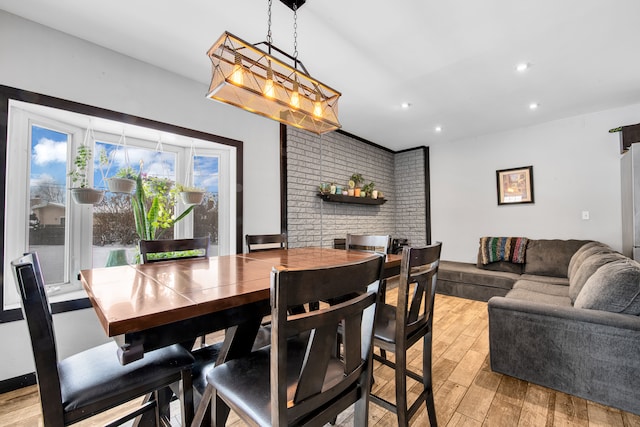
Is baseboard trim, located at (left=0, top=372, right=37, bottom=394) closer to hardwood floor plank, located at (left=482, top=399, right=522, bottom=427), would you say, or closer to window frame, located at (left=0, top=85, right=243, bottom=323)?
window frame, located at (left=0, top=85, right=243, bottom=323)

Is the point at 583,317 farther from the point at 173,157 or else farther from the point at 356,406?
the point at 173,157

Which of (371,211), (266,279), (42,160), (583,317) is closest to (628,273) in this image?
(583,317)

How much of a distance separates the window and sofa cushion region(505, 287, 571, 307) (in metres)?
2.87

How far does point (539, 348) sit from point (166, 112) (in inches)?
137

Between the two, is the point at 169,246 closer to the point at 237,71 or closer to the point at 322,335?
the point at 237,71

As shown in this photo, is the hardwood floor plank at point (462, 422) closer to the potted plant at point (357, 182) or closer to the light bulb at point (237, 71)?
the light bulb at point (237, 71)

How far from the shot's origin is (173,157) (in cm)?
296

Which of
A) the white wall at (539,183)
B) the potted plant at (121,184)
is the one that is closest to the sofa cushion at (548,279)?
the white wall at (539,183)

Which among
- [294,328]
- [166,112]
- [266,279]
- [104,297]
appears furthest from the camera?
[166,112]

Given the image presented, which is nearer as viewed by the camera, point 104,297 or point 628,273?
point 104,297

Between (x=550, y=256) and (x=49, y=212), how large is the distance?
17.5ft

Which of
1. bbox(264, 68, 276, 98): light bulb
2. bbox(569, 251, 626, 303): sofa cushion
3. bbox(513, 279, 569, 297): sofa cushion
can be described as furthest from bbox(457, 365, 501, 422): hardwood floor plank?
bbox(264, 68, 276, 98): light bulb

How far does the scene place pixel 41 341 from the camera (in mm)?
820

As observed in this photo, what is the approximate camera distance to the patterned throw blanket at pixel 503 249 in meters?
3.76
